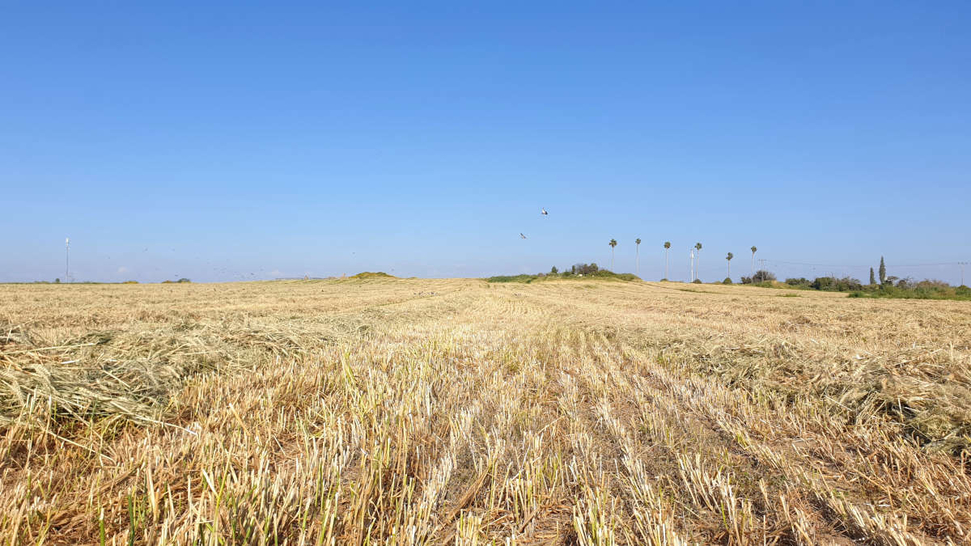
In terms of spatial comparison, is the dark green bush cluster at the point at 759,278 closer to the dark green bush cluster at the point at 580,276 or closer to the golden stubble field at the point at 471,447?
the dark green bush cluster at the point at 580,276

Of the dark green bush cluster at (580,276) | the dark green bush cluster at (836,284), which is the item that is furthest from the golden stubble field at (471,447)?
the dark green bush cluster at (580,276)

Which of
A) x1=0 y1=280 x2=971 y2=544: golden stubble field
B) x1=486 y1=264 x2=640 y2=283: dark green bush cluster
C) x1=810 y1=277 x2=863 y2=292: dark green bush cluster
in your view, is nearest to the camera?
x1=0 y1=280 x2=971 y2=544: golden stubble field

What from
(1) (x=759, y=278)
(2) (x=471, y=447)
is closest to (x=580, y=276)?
(1) (x=759, y=278)

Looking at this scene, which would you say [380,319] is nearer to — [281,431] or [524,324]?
[524,324]

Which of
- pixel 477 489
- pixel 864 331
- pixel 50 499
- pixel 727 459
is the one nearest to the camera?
Answer: pixel 50 499

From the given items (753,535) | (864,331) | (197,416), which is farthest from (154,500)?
(864,331)

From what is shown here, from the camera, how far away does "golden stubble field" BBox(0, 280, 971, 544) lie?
91.0 inches

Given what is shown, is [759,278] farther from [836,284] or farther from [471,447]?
[471,447]

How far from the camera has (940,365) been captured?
16.1ft

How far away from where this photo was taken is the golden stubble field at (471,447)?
7.58ft

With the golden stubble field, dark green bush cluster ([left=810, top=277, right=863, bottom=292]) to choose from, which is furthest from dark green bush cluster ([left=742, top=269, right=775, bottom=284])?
the golden stubble field

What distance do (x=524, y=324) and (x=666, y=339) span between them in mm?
4639

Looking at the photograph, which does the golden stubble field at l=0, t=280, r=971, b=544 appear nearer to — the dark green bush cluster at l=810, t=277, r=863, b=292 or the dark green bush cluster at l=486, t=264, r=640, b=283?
the dark green bush cluster at l=810, t=277, r=863, b=292

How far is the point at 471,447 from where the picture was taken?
334 cm
